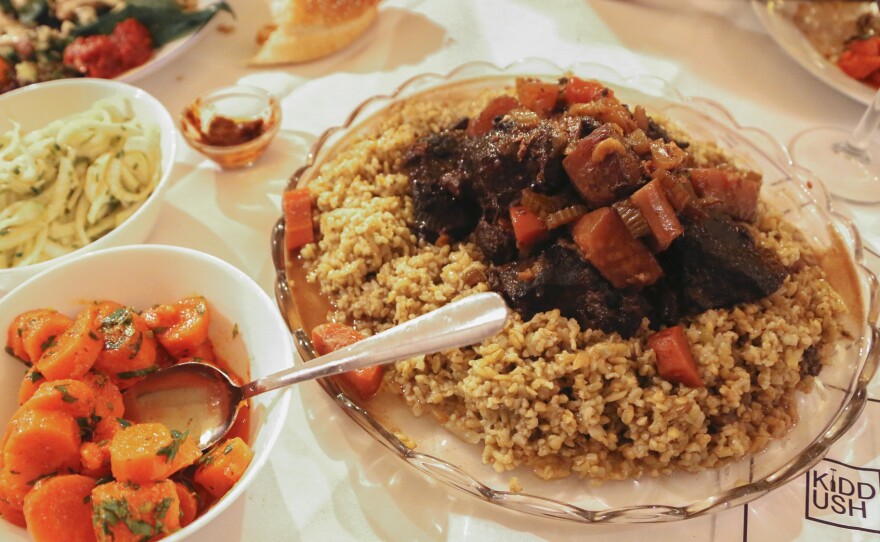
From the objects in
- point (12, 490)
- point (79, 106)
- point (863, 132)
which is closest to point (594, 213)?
point (12, 490)

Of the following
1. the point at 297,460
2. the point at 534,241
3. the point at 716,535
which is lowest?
the point at 297,460

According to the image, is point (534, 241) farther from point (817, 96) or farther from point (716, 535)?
point (817, 96)

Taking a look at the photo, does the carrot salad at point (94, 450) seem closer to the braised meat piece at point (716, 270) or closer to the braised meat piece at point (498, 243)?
the braised meat piece at point (498, 243)

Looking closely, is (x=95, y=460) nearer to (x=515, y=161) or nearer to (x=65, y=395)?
(x=65, y=395)

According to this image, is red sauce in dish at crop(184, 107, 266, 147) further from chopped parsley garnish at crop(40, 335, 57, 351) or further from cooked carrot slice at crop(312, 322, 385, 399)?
chopped parsley garnish at crop(40, 335, 57, 351)

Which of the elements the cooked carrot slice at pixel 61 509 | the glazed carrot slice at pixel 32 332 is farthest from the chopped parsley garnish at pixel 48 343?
the cooked carrot slice at pixel 61 509

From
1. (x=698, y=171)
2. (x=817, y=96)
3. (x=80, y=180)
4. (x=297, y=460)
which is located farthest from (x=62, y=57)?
(x=817, y=96)
